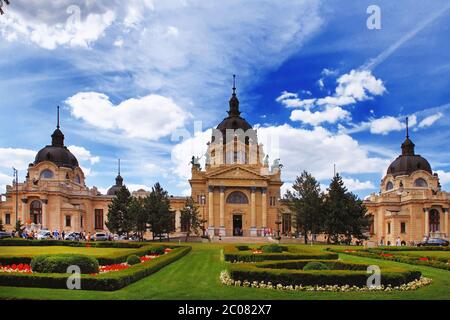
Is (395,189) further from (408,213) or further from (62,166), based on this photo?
(62,166)

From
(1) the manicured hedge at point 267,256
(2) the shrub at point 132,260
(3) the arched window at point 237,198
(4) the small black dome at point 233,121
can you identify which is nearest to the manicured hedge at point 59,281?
(2) the shrub at point 132,260

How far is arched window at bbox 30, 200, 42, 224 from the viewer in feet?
273

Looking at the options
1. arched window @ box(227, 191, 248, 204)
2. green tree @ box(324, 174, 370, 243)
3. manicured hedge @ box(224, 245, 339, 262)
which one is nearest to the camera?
manicured hedge @ box(224, 245, 339, 262)

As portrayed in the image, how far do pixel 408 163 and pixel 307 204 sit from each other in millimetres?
44182

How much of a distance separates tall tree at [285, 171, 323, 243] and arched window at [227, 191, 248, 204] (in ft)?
68.6

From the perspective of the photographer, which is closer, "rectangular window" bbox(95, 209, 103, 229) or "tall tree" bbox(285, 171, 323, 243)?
"tall tree" bbox(285, 171, 323, 243)

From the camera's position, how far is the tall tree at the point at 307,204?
60.9m

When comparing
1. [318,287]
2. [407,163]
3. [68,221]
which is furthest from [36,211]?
[318,287]

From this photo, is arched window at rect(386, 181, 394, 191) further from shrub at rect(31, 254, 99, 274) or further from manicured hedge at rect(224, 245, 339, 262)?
shrub at rect(31, 254, 99, 274)

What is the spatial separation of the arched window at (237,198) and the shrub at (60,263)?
203ft

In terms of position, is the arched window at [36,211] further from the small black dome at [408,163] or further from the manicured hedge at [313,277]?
the manicured hedge at [313,277]

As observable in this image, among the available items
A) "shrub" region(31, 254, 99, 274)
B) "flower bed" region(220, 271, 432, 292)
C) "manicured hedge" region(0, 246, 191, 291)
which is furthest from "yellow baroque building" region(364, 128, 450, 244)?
"manicured hedge" region(0, 246, 191, 291)
